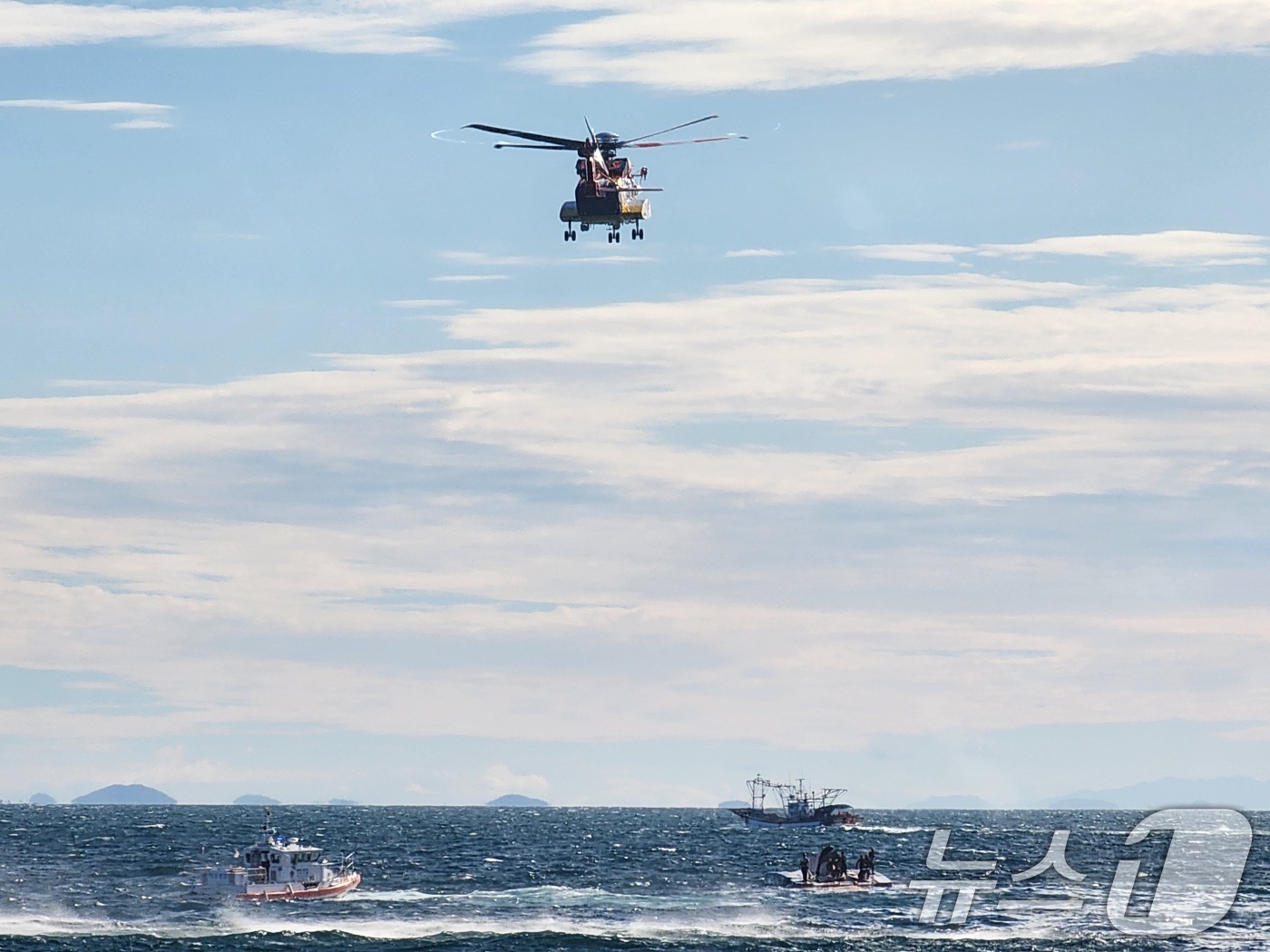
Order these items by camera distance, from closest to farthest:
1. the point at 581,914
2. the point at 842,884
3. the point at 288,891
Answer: the point at 581,914 < the point at 288,891 < the point at 842,884

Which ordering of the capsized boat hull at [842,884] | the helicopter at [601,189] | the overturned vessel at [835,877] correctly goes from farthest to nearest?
the overturned vessel at [835,877] → the capsized boat hull at [842,884] → the helicopter at [601,189]

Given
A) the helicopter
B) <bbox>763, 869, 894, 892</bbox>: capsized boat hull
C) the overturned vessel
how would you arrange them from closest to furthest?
the helicopter → <bbox>763, 869, 894, 892</bbox>: capsized boat hull → the overturned vessel

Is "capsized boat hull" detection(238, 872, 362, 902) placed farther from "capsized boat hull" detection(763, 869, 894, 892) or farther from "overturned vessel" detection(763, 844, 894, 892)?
"capsized boat hull" detection(763, 869, 894, 892)

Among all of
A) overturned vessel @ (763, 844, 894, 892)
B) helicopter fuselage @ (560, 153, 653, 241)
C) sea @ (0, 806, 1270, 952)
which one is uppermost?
helicopter fuselage @ (560, 153, 653, 241)

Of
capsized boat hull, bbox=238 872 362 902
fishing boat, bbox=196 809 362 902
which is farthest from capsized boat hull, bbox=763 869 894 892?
fishing boat, bbox=196 809 362 902

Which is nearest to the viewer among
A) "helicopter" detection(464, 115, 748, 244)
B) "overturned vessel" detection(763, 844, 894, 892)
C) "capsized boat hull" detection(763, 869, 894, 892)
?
"helicopter" detection(464, 115, 748, 244)

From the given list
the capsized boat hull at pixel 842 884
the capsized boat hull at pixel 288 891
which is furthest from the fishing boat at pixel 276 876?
the capsized boat hull at pixel 842 884

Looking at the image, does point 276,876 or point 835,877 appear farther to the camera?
point 835,877

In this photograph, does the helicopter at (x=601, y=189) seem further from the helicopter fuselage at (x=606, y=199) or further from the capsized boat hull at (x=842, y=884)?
the capsized boat hull at (x=842, y=884)

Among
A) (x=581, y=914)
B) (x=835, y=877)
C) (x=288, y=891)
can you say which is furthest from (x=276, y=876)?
(x=835, y=877)

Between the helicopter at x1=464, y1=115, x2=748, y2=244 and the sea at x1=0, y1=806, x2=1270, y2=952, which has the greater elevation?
the helicopter at x1=464, y1=115, x2=748, y2=244

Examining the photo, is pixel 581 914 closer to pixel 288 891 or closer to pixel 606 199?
pixel 288 891
